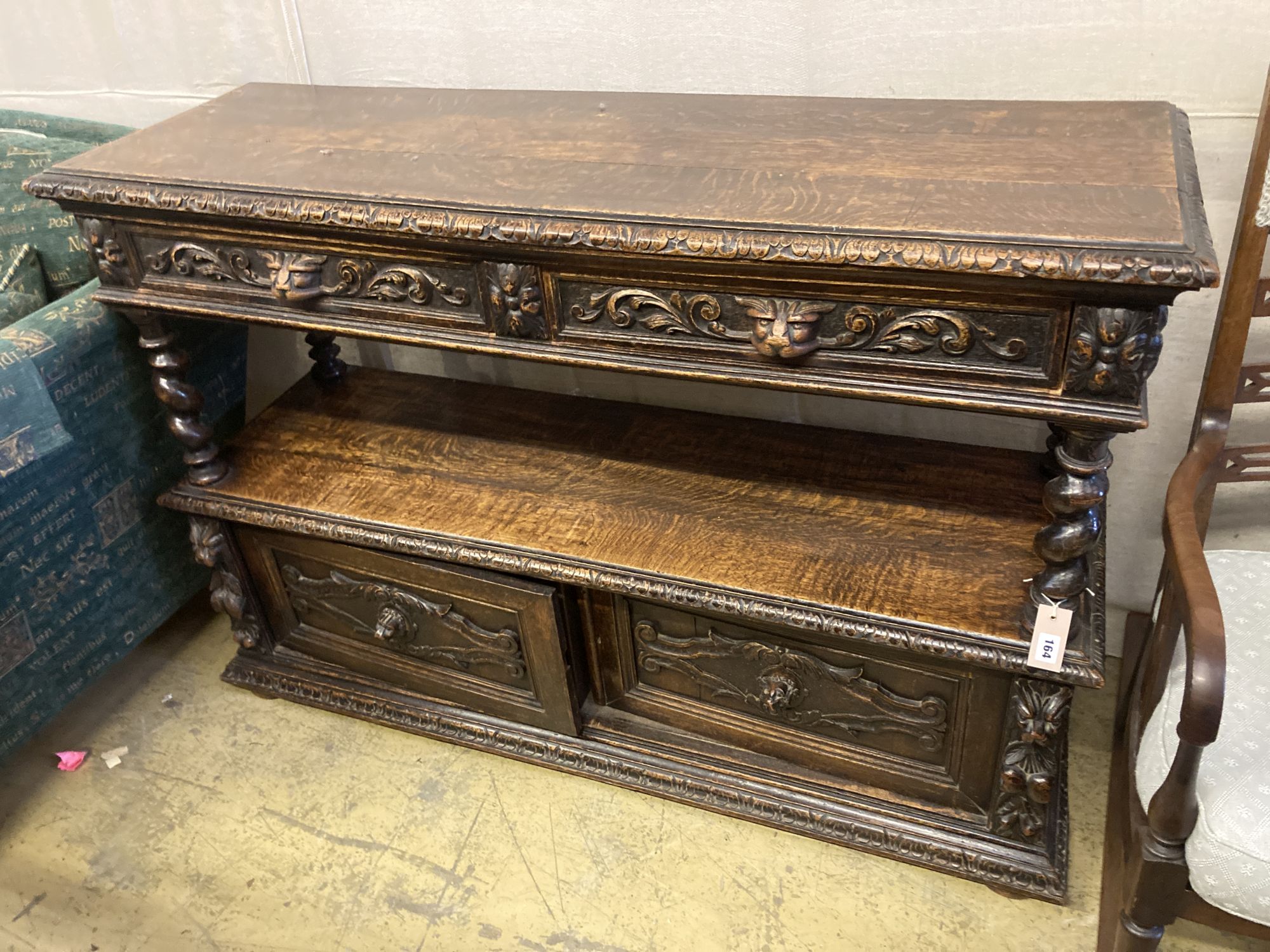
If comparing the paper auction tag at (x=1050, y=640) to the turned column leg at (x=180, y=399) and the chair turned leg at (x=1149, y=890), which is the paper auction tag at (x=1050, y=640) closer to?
the chair turned leg at (x=1149, y=890)

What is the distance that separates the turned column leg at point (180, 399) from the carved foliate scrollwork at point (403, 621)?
9.4 inches

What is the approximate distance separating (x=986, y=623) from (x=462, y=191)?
0.94 meters

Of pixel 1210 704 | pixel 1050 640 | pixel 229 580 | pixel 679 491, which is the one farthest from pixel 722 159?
pixel 229 580

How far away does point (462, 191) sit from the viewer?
53.4 inches

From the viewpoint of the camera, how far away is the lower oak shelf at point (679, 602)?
4.98 feet

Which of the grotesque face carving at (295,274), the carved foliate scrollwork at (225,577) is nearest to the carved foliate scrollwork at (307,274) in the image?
the grotesque face carving at (295,274)

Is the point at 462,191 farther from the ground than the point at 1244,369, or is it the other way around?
the point at 462,191

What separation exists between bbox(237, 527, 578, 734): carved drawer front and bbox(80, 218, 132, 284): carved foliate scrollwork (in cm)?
52

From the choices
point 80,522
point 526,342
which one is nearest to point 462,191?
point 526,342

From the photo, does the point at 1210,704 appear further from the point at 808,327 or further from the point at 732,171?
the point at 732,171

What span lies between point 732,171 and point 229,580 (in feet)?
4.18

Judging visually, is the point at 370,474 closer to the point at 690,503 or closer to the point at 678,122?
the point at 690,503

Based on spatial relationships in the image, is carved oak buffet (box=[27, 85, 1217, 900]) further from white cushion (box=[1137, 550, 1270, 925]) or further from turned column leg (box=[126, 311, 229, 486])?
white cushion (box=[1137, 550, 1270, 925])

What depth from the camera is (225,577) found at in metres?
1.98
